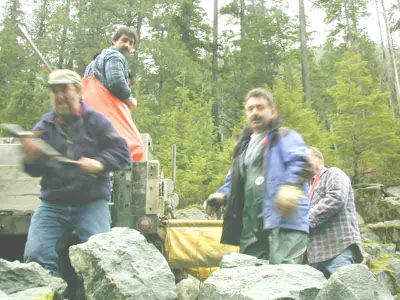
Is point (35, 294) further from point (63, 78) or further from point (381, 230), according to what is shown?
point (381, 230)

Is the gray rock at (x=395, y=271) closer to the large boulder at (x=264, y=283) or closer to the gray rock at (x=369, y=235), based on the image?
the gray rock at (x=369, y=235)

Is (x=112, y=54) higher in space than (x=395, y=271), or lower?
higher

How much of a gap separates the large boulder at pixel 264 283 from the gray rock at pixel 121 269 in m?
0.28

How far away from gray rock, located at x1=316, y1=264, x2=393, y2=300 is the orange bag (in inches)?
126

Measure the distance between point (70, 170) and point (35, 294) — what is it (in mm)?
1049

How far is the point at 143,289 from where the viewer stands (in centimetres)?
291

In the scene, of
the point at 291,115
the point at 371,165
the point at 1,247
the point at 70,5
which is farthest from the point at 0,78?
the point at 1,247

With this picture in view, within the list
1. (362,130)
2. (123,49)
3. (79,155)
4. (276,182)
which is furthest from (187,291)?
(362,130)

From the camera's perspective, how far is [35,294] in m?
Result: 2.81

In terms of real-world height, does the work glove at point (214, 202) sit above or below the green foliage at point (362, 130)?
below

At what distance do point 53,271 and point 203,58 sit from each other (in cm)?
2530

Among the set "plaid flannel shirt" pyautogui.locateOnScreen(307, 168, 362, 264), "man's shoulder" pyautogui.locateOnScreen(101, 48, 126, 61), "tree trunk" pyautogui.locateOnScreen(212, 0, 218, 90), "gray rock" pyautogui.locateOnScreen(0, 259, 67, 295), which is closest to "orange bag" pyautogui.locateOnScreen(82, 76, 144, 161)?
"man's shoulder" pyautogui.locateOnScreen(101, 48, 126, 61)

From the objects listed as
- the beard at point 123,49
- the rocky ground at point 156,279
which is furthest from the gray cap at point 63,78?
the beard at point 123,49

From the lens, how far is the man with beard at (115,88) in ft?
18.1
